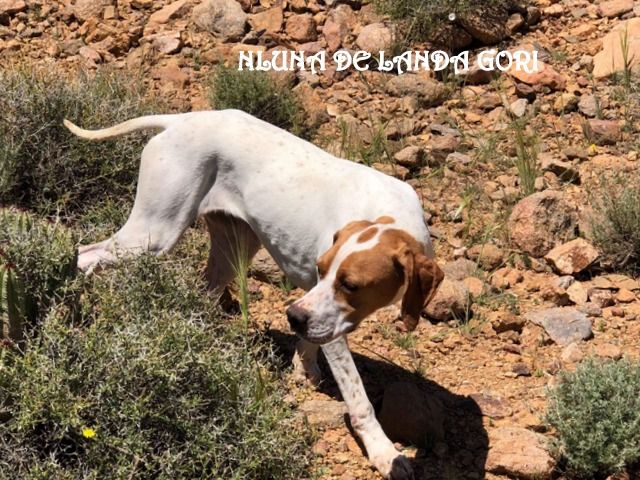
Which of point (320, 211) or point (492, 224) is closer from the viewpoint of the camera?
point (320, 211)

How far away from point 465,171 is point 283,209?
2744 millimetres

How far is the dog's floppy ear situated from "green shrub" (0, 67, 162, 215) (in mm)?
2840

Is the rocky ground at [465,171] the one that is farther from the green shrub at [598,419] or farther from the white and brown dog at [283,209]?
the white and brown dog at [283,209]

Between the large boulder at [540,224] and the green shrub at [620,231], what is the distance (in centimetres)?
19

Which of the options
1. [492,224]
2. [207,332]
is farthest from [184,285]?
[492,224]

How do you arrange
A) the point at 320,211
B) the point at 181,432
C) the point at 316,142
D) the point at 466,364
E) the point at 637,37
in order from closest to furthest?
the point at 181,432, the point at 320,211, the point at 466,364, the point at 316,142, the point at 637,37

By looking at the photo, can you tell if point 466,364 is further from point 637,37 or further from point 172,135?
point 637,37

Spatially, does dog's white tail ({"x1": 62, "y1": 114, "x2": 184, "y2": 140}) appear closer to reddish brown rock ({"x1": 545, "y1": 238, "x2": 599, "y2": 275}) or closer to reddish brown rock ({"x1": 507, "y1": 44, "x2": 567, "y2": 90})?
reddish brown rock ({"x1": 545, "y1": 238, "x2": 599, "y2": 275})

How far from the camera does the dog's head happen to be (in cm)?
456

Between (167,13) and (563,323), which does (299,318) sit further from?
(167,13)

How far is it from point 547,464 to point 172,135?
7.90ft

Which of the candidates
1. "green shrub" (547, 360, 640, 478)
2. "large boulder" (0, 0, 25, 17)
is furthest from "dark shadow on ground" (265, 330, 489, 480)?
"large boulder" (0, 0, 25, 17)

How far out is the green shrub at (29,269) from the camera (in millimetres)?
4547

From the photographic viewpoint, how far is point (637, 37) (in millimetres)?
8883
